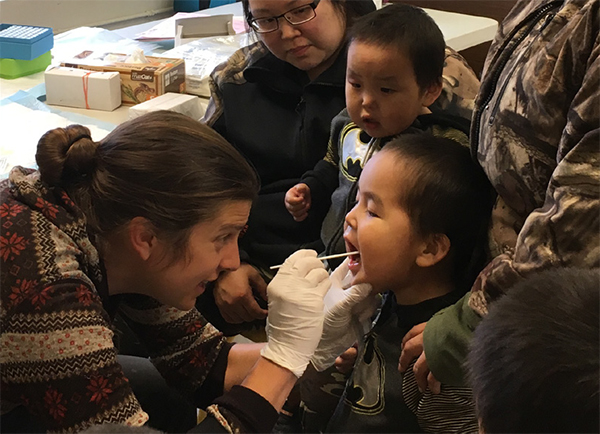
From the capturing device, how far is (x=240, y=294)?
1576 mm

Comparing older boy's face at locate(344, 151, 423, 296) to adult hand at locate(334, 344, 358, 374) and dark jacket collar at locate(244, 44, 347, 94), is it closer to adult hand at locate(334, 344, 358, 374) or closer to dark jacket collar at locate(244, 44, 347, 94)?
adult hand at locate(334, 344, 358, 374)

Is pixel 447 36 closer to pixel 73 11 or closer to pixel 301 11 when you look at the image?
pixel 301 11

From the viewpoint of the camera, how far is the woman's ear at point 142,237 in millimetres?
1013

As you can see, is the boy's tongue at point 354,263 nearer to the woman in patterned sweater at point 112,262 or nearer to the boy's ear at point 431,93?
the woman in patterned sweater at point 112,262

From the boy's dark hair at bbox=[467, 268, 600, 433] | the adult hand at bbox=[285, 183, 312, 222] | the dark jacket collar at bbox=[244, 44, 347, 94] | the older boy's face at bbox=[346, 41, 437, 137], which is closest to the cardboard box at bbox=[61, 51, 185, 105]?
the dark jacket collar at bbox=[244, 44, 347, 94]

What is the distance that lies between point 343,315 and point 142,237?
0.52 m

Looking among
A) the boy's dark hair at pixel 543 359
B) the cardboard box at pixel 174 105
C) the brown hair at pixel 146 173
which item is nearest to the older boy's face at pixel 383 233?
the brown hair at pixel 146 173

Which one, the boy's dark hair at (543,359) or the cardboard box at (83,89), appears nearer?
the boy's dark hair at (543,359)

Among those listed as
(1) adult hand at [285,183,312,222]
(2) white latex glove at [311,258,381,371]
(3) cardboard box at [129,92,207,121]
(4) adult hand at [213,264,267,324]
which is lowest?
(4) adult hand at [213,264,267,324]

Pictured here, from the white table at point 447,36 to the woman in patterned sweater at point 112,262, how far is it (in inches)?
37.7

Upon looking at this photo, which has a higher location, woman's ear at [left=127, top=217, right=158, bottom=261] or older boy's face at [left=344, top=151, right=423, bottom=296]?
woman's ear at [left=127, top=217, right=158, bottom=261]

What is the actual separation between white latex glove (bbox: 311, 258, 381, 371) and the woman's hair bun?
61 centimetres

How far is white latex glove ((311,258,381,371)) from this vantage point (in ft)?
4.30

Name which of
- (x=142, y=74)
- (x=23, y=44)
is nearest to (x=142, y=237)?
(x=142, y=74)
